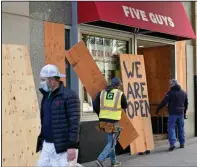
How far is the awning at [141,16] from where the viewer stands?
7.82 meters

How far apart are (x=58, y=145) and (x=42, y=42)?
3285 millimetres

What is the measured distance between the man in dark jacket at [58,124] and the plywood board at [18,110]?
64.1 inches

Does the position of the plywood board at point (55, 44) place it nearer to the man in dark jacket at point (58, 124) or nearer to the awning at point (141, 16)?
the awning at point (141, 16)

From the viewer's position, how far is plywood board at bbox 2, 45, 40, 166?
Answer: 19.9 ft

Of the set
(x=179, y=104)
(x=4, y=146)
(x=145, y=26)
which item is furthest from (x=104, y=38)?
(x=4, y=146)

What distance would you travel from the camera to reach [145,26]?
8.99 meters

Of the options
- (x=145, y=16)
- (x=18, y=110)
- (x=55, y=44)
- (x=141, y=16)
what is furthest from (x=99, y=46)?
(x=18, y=110)

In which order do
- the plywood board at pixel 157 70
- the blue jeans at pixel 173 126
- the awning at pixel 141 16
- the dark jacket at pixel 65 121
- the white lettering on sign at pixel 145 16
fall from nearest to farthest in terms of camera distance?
1. the dark jacket at pixel 65 121
2. the awning at pixel 141 16
3. the white lettering on sign at pixel 145 16
4. the blue jeans at pixel 173 126
5. the plywood board at pixel 157 70

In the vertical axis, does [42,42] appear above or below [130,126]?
above

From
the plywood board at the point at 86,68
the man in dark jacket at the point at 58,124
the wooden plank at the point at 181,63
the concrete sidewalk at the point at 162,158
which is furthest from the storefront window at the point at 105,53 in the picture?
the man in dark jacket at the point at 58,124

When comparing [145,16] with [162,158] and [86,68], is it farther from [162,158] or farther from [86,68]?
[162,158]

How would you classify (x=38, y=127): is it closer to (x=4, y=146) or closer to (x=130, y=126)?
(x=4, y=146)

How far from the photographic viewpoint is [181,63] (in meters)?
12.0

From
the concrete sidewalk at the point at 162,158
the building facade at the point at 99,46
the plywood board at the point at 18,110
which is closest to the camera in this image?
the plywood board at the point at 18,110
